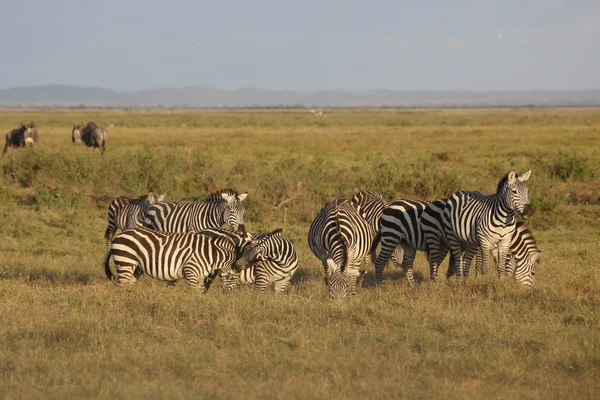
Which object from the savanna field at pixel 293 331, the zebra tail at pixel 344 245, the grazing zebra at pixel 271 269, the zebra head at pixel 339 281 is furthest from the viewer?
the grazing zebra at pixel 271 269

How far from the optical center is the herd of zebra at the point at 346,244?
9.53 m

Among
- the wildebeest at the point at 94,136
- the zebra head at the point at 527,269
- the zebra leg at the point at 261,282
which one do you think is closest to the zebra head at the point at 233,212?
the zebra leg at the point at 261,282

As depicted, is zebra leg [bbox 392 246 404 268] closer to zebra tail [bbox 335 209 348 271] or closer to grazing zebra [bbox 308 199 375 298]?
grazing zebra [bbox 308 199 375 298]

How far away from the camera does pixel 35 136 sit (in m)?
31.5

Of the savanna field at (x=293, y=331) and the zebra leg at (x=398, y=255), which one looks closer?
the savanna field at (x=293, y=331)

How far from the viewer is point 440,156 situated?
86.7ft

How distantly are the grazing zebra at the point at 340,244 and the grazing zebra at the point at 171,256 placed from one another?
1077 mm

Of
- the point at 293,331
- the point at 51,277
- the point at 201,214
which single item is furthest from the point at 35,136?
the point at 293,331

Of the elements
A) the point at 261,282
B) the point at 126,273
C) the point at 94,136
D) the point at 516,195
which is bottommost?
the point at 261,282

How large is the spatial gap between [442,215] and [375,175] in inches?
380

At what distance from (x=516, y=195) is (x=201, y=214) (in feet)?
16.1

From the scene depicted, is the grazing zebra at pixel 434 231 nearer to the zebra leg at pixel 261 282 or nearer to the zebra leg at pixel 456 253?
the zebra leg at pixel 456 253

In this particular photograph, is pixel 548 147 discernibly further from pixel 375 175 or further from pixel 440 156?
pixel 375 175

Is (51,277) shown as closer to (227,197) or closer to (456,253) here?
(227,197)
